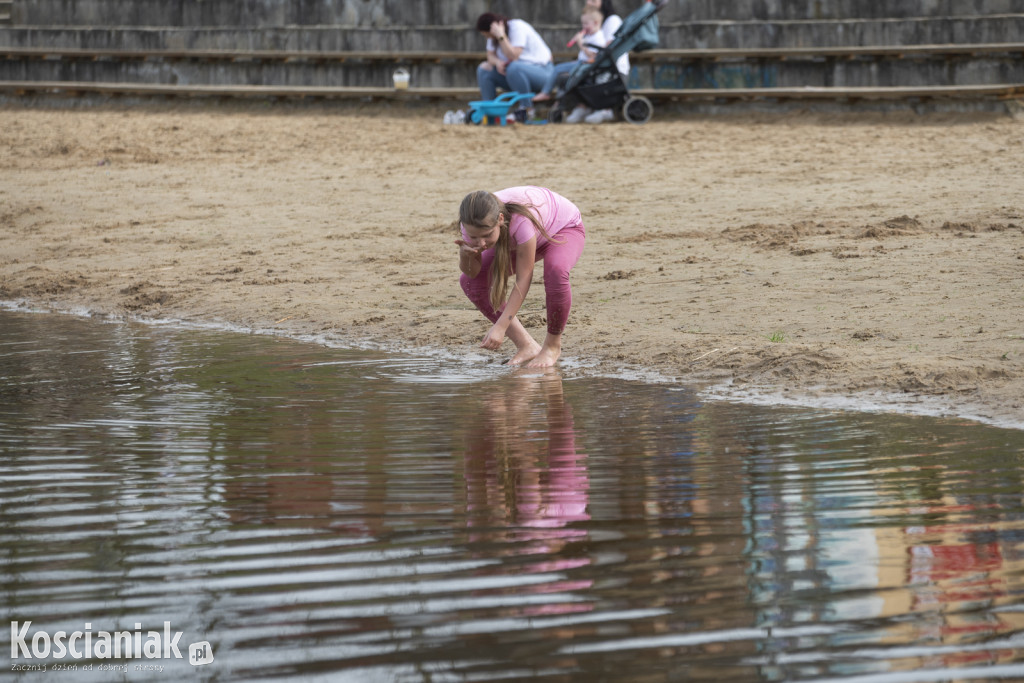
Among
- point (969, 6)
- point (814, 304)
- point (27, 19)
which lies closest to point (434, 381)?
point (814, 304)

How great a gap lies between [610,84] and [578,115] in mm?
508

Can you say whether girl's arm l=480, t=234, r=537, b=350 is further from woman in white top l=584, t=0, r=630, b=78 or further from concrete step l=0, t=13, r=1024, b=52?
concrete step l=0, t=13, r=1024, b=52

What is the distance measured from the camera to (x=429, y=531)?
3135mm

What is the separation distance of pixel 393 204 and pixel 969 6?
8939mm

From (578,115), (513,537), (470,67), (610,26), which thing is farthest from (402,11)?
(513,537)

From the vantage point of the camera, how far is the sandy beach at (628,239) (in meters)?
5.61

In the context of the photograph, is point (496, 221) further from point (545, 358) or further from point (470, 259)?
point (545, 358)

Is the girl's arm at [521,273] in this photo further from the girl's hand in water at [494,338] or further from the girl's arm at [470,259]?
the girl's arm at [470,259]

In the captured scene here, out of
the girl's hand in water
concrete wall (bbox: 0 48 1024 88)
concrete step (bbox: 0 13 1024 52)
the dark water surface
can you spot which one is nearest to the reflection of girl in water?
the dark water surface

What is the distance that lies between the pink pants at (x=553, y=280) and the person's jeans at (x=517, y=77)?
8.92 metres

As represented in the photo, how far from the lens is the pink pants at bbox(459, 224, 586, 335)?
561 cm

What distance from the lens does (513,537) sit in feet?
10.2

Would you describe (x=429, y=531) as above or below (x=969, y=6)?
below

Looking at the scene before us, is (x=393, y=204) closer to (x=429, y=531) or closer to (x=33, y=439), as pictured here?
(x=33, y=439)
